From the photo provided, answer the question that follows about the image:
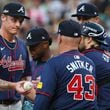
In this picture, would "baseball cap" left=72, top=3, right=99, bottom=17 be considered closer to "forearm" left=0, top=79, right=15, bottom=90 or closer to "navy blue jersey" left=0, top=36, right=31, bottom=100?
"navy blue jersey" left=0, top=36, right=31, bottom=100

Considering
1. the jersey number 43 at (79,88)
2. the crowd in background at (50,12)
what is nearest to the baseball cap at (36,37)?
the jersey number 43 at (79,88)

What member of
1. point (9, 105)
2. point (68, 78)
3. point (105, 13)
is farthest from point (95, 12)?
point (105, 13)

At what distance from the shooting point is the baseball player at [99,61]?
790cm

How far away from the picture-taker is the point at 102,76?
7.91m

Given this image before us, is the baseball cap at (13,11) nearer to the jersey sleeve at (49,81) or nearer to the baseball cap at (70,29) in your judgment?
the baseball cap at (70,29)

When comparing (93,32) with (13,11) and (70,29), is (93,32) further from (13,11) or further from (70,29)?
(13,11)

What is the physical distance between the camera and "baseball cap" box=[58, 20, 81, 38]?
7.11m

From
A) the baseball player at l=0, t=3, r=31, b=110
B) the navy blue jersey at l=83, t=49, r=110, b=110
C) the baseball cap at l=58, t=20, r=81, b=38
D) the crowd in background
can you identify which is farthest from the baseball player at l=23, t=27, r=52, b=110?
the crowd in background

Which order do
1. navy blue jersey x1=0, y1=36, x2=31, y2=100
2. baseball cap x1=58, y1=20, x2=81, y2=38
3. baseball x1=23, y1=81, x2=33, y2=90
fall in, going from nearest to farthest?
1. baseball cap x1=58, y1=20, x2=81, y2=38
2. baseball x1=23, y1=81, x2=33, y2=90
3. navy blue jersey x1=0, y1=36, x2=31, y2=100

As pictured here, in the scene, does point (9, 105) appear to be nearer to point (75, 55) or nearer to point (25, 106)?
point (25, 106)

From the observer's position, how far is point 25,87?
7539mm

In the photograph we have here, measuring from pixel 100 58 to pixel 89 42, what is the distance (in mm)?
288

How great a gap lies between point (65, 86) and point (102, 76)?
1068mm

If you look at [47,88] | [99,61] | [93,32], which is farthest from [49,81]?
[93,32]
